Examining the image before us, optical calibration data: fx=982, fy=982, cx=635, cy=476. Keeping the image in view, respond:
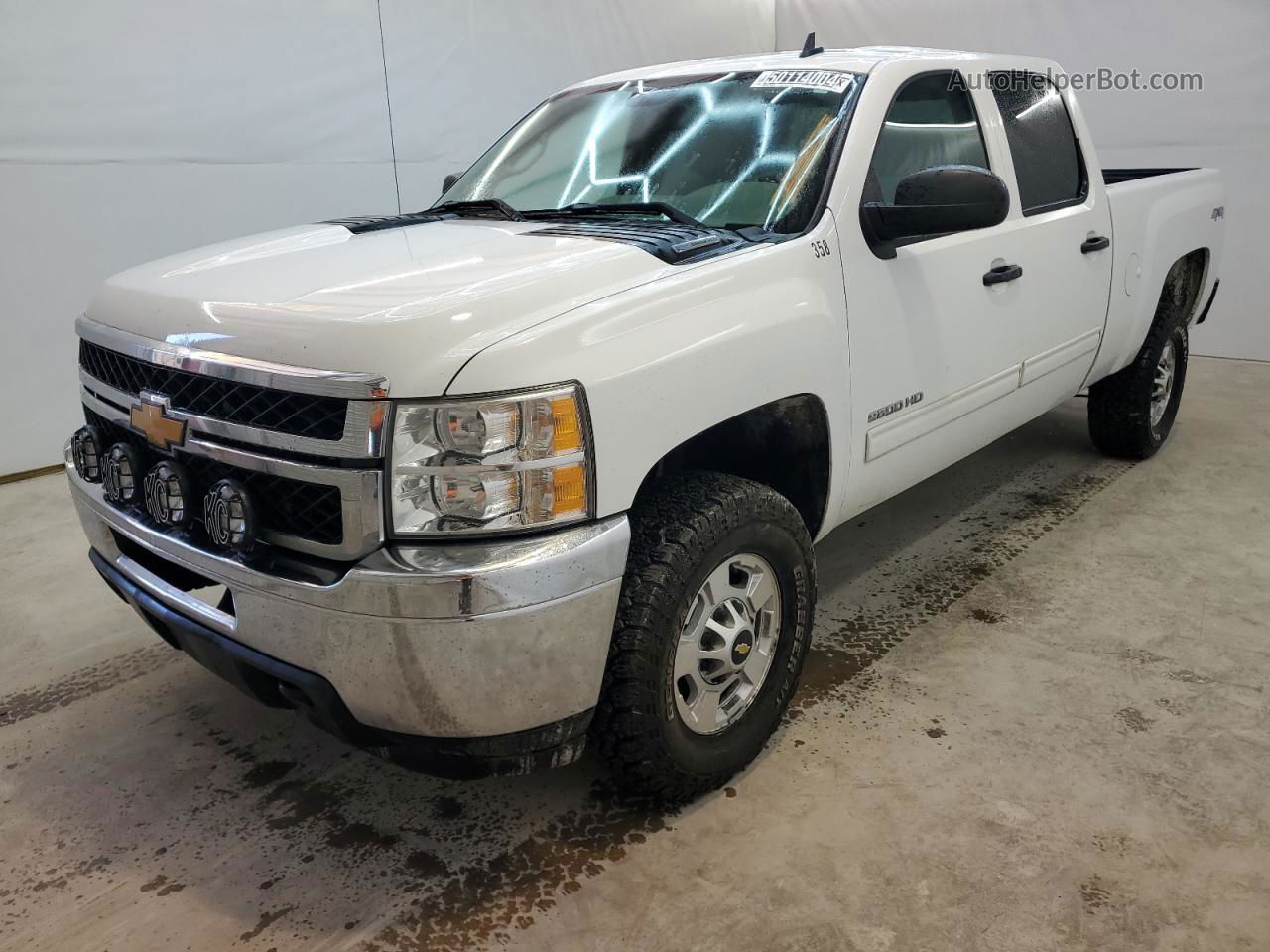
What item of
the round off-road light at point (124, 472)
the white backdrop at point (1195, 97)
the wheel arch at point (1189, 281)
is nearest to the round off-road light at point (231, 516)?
the round off-road light at point (124, 472)

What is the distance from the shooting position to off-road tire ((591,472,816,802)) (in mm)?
1902

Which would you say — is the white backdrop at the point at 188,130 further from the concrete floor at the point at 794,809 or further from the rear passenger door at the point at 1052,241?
the rear passenger door at the point at 1052,241

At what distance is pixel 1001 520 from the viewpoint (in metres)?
3.87

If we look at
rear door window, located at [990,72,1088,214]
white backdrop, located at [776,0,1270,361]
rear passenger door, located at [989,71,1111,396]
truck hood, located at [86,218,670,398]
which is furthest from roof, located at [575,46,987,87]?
white backdrop, located at [776,0,1270,361]

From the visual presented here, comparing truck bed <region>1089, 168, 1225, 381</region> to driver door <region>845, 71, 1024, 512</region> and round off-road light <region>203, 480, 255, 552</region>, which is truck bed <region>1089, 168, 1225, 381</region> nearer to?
driver door <region>845, 71, 1024, 512</region>

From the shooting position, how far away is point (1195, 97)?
662 centimetres

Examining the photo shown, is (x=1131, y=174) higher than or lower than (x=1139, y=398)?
higher

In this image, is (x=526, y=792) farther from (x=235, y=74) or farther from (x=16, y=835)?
(x=235, y=74)

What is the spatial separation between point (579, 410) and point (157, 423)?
88 cm

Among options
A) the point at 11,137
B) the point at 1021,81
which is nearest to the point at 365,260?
the point at 1021,81

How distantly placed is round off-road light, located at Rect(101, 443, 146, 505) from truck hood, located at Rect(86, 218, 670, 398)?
26 centimetres

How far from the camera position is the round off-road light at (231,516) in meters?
1.77

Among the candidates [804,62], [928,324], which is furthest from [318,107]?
[928,324]

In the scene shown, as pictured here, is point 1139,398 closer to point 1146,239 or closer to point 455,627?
point 1146,239
